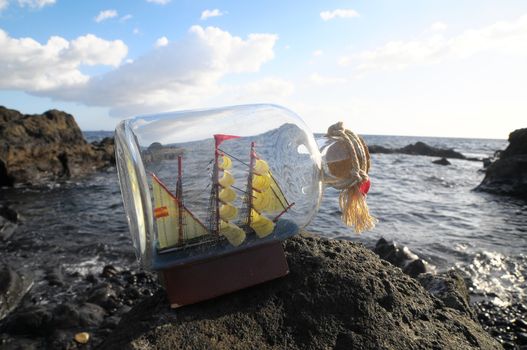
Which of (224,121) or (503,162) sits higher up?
(224,121)

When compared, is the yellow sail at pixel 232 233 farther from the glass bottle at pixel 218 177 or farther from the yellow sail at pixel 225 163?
the yellow sail at pixel 225 163

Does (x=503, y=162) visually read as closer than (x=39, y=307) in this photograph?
No

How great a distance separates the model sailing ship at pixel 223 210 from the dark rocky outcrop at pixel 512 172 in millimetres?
12714

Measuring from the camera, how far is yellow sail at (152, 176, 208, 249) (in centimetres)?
146

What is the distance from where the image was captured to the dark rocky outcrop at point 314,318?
1411 millimetres

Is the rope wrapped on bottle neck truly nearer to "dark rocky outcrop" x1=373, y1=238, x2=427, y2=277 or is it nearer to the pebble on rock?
the pebble on rock

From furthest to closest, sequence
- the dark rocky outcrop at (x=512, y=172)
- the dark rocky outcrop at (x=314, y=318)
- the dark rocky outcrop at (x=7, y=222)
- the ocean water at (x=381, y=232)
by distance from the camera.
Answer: the dark rocky outcrop at (x=512, y=172), the dark rocky outcrop at (x=7, y=222), the ocean water at (x=381, y=232), the dark rocky outcrop at (x=314, y=318)

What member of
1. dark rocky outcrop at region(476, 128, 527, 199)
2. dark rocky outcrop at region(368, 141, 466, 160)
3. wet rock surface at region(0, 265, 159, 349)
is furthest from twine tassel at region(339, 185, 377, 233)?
dark rocky outcrop at region(368, 141, 466, 160)

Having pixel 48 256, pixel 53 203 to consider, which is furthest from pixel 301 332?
pixel 53 203

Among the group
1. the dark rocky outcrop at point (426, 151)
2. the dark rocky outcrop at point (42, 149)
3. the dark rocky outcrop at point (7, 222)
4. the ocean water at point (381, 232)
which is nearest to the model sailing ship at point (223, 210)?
the ocean water at point (381, 232)

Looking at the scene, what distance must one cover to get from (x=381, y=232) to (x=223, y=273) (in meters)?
5.95

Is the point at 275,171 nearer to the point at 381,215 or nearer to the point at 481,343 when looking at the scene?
the point at 481,343

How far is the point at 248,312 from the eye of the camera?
1.53 m

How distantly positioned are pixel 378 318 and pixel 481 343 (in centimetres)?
51
